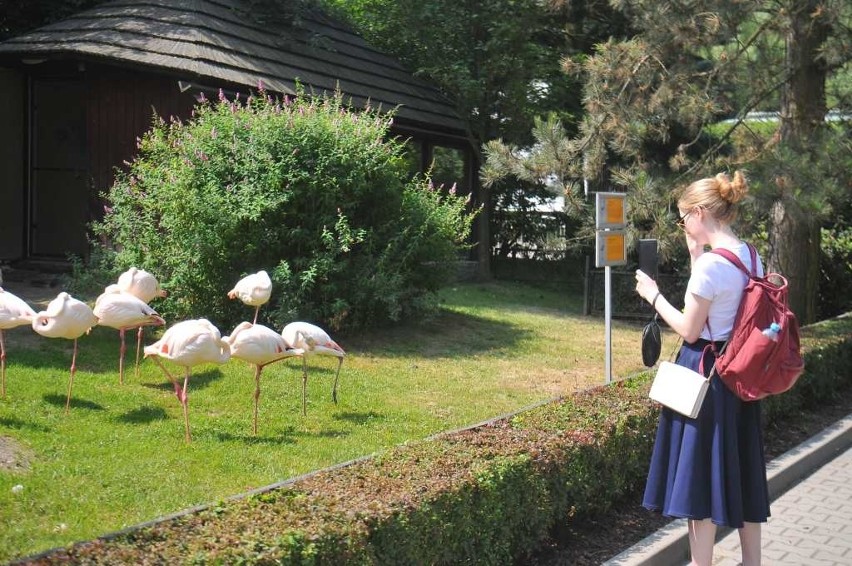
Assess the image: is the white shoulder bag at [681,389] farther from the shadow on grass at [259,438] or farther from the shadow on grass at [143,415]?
the shadow on grass at [143,415]

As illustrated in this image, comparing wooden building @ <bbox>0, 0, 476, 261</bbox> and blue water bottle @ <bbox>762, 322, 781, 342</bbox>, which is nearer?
blue water bottle @ <bbox>762, 322, 781, 342</bbox>

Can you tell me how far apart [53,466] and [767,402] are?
6134 mm

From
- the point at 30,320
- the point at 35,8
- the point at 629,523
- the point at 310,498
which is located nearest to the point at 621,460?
the point at 629,523

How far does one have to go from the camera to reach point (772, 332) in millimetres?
4766

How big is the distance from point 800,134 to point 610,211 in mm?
3846

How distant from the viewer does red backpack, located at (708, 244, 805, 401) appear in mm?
4781

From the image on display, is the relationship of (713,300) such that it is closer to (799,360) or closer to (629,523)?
(799,360)

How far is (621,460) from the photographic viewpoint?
21.7 ft

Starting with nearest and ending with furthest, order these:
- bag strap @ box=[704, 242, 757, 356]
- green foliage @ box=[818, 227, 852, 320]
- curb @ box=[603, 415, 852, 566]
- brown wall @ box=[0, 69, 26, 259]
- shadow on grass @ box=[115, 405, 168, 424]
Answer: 1. bag strap @ box=[704, 242, 757, 356]
2. curb @ box=[603, 415, 852, 566]
3. shadow on grass @ box=[115, 405, 168, 424]
4. brown wall @ box=[0, 69, 26, 259]
5. green foliage @ box=[818, 227, 852, 320]

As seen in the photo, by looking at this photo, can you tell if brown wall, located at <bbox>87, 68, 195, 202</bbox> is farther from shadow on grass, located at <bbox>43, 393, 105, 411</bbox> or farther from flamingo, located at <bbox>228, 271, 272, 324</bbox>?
shadow on grass, located at <bbox>43, 393, 105, 411</bbox>

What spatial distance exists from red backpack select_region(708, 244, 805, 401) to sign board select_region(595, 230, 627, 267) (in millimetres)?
4130

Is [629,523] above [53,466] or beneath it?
beneath

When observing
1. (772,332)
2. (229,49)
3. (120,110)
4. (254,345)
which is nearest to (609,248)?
(254,345)

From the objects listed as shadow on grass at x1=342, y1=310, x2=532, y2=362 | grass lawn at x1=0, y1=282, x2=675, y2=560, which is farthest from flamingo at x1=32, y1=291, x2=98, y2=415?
shadow on grass at x1=342, y1=310, x2=532, y2=362
